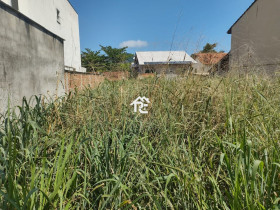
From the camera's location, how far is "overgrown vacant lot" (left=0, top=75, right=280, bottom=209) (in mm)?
770

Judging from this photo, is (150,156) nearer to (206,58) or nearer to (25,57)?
(206,58)

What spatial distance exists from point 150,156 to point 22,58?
2.83m

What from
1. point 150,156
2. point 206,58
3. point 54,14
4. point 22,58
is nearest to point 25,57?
point 22,58

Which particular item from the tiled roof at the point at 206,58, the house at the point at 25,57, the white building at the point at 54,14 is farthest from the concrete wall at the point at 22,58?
the tiled roof at the point at 206,58

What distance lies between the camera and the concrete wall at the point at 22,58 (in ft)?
7.43

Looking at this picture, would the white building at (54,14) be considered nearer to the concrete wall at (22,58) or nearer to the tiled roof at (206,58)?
the concrete wall at (22,58)

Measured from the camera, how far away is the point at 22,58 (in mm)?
2713

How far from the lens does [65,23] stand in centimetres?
1229

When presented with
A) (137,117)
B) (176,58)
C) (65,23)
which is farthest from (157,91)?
(65,23)

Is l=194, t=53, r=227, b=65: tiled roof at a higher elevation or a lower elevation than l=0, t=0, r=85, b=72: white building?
lower

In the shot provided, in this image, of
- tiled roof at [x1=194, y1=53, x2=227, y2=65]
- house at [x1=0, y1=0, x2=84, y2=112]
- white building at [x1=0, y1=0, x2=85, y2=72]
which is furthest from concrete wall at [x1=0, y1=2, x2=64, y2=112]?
tiled roof at [x1=194, y1=53, x2=227, y2=65]

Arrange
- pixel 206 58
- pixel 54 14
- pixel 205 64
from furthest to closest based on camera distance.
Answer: pixel 54 14 → pixel 206 58 → pixel 205 64

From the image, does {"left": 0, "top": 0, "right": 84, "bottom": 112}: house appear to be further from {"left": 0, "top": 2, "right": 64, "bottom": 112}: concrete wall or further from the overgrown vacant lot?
the overgrown vacant lot

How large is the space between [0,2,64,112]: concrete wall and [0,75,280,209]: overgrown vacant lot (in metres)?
0.77
